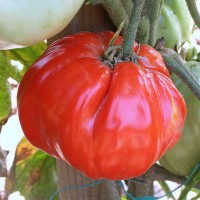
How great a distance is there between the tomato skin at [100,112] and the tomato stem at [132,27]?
22 mm

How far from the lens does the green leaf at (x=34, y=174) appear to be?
1149 mm

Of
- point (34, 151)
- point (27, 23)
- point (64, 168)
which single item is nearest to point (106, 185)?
point (64, 168)

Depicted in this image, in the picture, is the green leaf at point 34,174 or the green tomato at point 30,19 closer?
the green tomato at point 30,19

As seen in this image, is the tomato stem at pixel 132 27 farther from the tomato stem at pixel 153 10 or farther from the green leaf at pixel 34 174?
the green leaf at pixel 34 174

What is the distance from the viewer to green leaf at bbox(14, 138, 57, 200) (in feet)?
3.77

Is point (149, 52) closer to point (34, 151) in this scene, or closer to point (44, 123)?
point (44, 123)

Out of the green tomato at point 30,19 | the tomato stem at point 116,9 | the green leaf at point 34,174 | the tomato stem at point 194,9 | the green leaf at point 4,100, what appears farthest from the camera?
the green leaf at point 34,174

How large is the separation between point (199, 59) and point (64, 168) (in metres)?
0.35

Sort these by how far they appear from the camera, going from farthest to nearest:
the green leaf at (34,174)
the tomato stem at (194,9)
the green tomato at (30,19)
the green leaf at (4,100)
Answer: the green leaf at (34,174), the green leaf at (4,100), the tomato stem at (194,9), the green tomato at (30,19)

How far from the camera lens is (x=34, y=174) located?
116cm

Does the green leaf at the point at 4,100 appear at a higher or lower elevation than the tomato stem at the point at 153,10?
lower

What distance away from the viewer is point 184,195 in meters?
0.97

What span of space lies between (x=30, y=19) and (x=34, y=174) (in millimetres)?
727

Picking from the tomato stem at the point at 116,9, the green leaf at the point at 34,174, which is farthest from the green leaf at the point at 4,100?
the tomato stem at the point at 116,9
